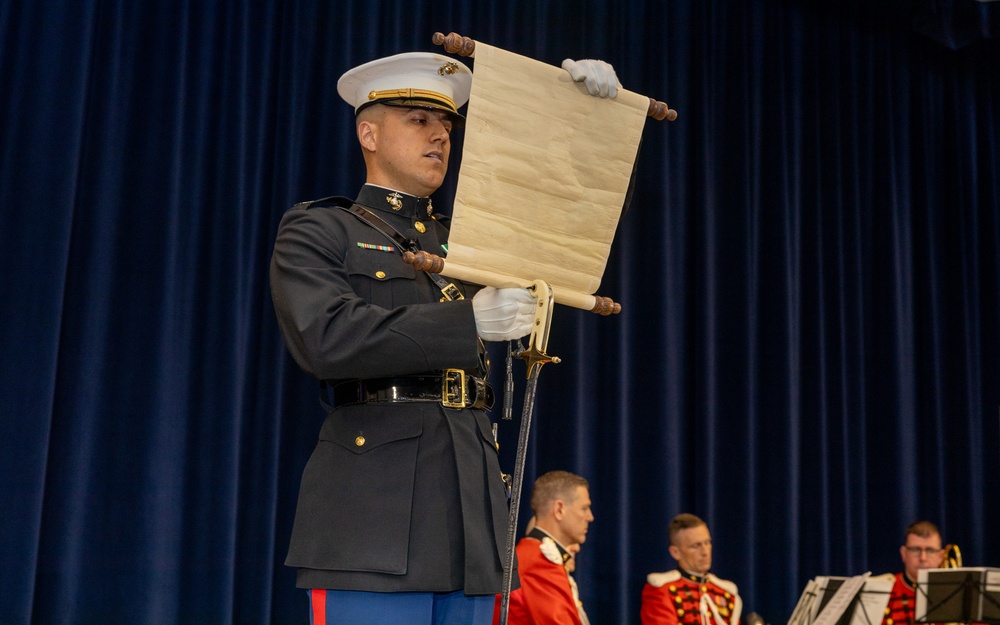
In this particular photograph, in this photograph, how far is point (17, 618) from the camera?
3248 millimetres

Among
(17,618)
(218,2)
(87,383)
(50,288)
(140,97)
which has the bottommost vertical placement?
(17,618)

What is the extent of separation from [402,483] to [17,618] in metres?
2.12

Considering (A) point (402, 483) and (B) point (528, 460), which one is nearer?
(A) point (402, 483)

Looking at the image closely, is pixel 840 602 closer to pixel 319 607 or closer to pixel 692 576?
pixel 692 576

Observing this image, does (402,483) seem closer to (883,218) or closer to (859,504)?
(859,504)

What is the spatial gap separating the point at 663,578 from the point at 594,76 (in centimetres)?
321

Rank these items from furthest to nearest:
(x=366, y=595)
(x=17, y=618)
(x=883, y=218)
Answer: (x=883, y=218) < (x=17, y=618) < (x=366, y=595)

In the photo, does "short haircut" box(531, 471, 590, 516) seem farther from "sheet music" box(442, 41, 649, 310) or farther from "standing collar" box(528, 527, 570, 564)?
"sheet music" box(442, 41, 649, 310)

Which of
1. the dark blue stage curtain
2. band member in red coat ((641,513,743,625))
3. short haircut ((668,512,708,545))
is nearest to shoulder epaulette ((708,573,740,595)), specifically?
band member in red coat ((641,513,743,625))

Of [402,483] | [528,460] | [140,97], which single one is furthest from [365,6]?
[402,483]

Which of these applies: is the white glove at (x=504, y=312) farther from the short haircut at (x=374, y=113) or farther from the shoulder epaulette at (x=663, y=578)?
the shoulder epaulette at (x=663, y=578)

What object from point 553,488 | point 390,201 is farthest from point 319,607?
point 553,488

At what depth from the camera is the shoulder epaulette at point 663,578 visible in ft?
14.8

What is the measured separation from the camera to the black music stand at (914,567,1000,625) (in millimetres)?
4281
